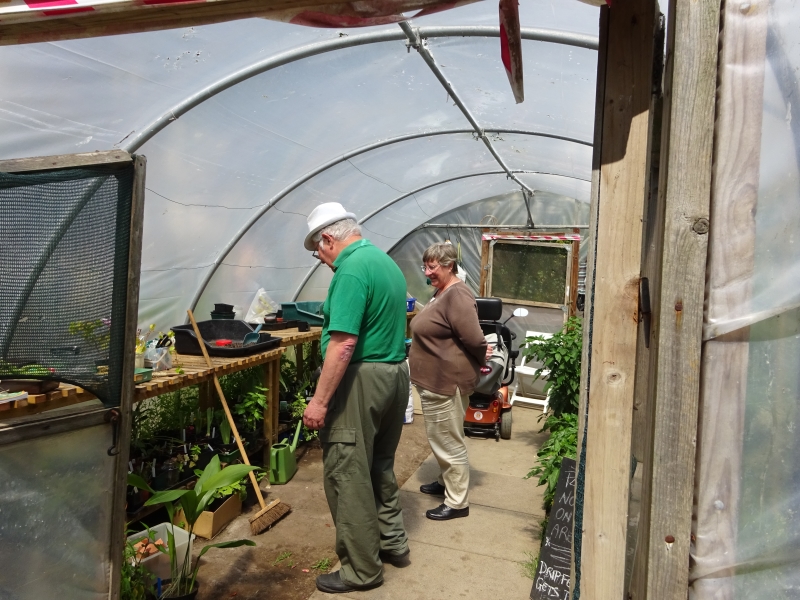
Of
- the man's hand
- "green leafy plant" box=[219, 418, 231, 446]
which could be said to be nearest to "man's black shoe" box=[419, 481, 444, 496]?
"green leafy plant" box=[219, 418, 231, 446]

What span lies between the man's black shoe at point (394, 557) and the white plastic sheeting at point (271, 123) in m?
3.48

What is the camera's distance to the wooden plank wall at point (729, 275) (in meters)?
1.14

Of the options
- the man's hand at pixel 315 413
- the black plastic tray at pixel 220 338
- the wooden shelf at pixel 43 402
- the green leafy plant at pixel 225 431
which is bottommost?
the green leafy plant at pixel 225 431

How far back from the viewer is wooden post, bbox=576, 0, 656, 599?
1450mm

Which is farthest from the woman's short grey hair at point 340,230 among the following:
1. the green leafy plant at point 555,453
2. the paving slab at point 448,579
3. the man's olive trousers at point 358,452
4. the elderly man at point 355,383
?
the paving slab at point 448,579

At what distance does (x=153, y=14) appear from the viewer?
1.59 meters

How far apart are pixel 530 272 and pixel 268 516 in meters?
6.69

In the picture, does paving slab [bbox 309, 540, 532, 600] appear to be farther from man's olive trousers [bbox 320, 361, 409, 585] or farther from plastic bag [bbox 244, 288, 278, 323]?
plastic bag [bbox 244, 288, 278, 323]

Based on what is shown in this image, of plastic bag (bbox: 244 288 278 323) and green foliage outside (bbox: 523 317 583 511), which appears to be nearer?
green foliage outside (bbox: 523 317 583 511)

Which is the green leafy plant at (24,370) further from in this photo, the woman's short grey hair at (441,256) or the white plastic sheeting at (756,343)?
the woman's short grey hair at (441,256)

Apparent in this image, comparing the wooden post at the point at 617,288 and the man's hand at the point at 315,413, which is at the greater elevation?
the wooden post at the point at 617,288

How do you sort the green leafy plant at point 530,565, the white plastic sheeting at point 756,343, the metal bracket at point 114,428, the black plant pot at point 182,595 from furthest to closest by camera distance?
the green leafy plant at point 530,565
the black plant pot at point 182,595
the metal bracket at point 114,428
the white plastic sheeting at point 756,343

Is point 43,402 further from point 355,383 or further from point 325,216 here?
point 325,216

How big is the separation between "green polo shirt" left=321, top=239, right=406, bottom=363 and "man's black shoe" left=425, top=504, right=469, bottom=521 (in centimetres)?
164
